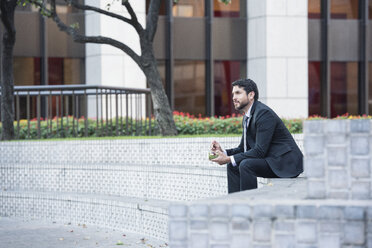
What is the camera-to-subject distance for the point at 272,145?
255 inches

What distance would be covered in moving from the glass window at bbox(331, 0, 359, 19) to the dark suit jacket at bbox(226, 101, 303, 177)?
46.9ft

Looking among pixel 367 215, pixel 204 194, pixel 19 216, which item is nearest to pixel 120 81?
pixel 19 216

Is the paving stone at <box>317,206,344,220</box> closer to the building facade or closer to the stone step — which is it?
the stone step

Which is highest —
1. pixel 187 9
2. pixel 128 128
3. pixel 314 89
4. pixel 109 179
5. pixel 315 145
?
pixel 187 9

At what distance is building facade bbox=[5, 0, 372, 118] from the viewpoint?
18094 millimetres

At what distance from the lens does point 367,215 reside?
3.47m

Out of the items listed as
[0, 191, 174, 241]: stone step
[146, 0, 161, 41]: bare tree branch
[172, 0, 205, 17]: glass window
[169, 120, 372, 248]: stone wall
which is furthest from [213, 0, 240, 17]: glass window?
[169, 120, 372, 248]: stone wall

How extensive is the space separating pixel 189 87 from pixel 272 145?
13.0 metres

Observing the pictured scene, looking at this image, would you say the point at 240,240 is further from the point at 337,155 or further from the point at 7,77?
the point at 7,77

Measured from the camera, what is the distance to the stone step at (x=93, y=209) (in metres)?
8.09

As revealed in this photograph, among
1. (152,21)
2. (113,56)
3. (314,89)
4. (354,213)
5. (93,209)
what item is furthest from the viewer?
(314,89)

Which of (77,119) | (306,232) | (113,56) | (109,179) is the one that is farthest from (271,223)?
(113,56)

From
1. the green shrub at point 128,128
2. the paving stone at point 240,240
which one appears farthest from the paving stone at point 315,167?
the green shrub at point 128,128

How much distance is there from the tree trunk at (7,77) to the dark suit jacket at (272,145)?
23.5 feet
